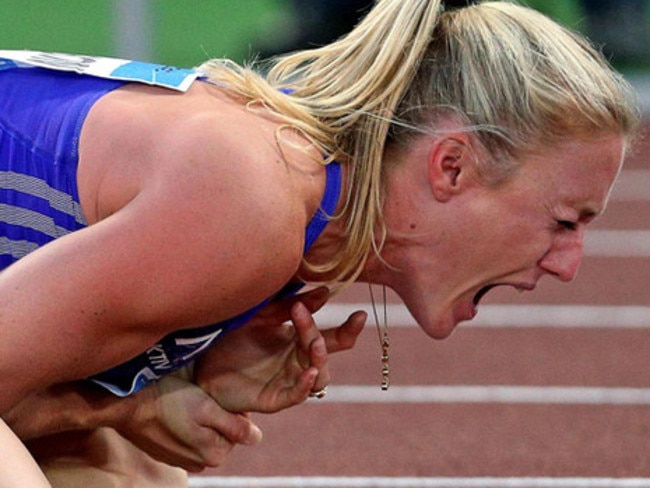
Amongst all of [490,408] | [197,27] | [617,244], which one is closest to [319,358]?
[490,408]

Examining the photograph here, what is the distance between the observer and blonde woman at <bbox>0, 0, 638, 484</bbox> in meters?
2.32

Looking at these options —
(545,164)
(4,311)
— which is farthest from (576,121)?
(4,311)

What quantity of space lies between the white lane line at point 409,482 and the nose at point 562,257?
143cm

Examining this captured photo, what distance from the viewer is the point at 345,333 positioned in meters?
2.87

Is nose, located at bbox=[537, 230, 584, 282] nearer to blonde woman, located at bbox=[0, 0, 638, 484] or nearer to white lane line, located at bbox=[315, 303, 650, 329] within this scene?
blonde woman, located at bbox=[0, 0, 638, 484]

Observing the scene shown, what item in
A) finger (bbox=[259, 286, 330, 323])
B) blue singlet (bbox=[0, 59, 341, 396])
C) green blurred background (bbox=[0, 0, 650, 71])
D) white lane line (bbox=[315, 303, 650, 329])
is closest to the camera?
blue singlet (bbox=[0, 59, 341, 396])

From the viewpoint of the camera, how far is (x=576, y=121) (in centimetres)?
255

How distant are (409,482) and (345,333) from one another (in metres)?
1.30

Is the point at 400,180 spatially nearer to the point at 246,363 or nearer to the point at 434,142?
the point at 434,142

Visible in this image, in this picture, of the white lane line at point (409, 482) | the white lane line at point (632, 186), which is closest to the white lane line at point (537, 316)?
the white lane line at point (409, 482)

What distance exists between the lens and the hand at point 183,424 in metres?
2.84

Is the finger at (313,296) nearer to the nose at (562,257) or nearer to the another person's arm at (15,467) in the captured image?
the nose at (562,257)

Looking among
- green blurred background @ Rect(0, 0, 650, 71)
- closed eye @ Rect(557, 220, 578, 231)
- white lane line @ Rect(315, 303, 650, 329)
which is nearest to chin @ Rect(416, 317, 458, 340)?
closed eye @ Rect(557, 220, 578, 231)

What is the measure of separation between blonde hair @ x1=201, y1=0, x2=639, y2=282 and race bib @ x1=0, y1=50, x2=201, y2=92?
0.08m
